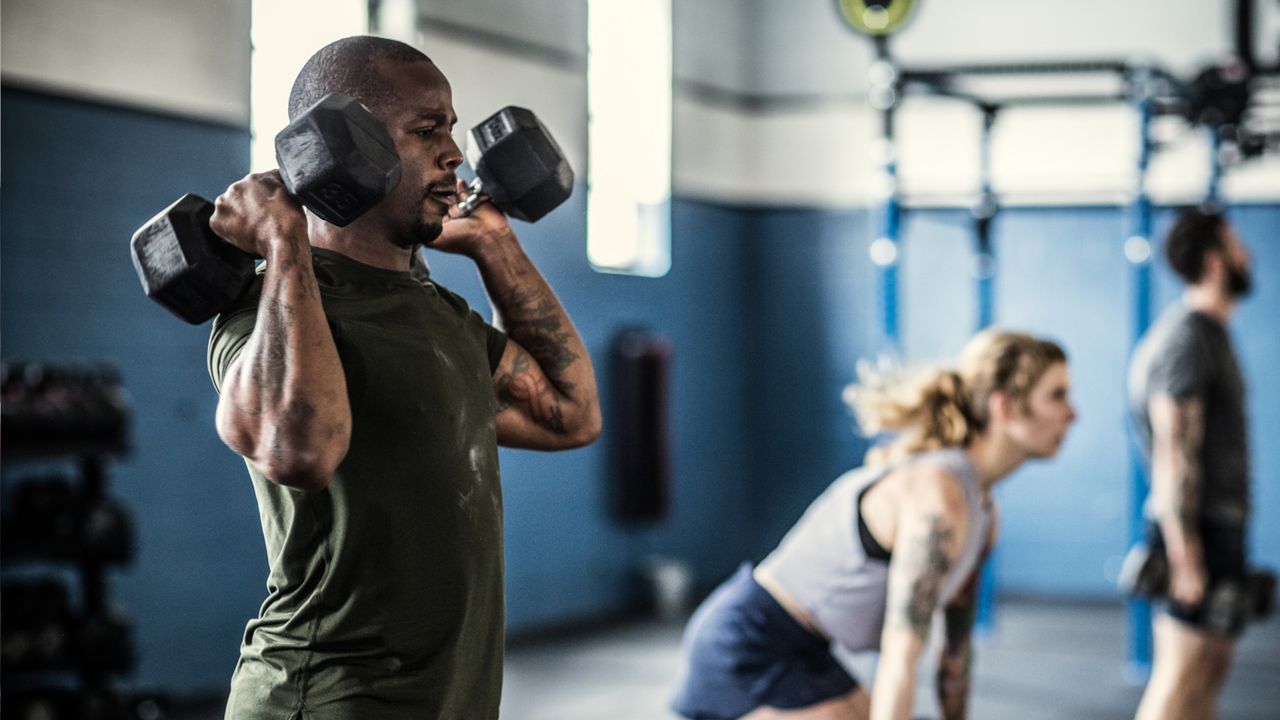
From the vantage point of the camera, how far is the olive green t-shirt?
1.31 meters

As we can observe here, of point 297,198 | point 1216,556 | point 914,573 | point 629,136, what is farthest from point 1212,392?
point 629,136

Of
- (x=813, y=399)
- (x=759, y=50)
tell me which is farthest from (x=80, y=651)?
(x=759, y=50)

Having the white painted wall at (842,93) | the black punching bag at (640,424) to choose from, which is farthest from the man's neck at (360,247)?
the black punching bag at (640,424)

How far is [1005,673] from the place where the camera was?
571 centimetres

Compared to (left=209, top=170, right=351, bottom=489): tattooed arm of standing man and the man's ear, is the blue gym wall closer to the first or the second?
the man's ear

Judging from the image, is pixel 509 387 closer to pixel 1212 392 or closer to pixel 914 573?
pixel 914 573

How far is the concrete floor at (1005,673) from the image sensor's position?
502 cm

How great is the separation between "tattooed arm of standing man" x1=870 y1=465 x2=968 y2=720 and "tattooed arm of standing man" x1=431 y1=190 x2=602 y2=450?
2.16 feet

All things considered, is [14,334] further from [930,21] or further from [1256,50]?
[1256,50]

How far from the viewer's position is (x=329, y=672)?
4.30ft

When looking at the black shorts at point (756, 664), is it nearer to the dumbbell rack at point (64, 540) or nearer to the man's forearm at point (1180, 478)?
the man's forearm at point (1180, 478)

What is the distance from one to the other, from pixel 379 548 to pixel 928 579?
1.12 metres

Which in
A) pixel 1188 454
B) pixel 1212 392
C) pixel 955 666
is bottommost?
pixel 955 666

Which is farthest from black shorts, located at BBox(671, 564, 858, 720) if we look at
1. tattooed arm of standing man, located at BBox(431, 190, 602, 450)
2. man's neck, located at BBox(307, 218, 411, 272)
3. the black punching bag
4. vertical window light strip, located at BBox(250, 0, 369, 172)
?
the black punching bag
